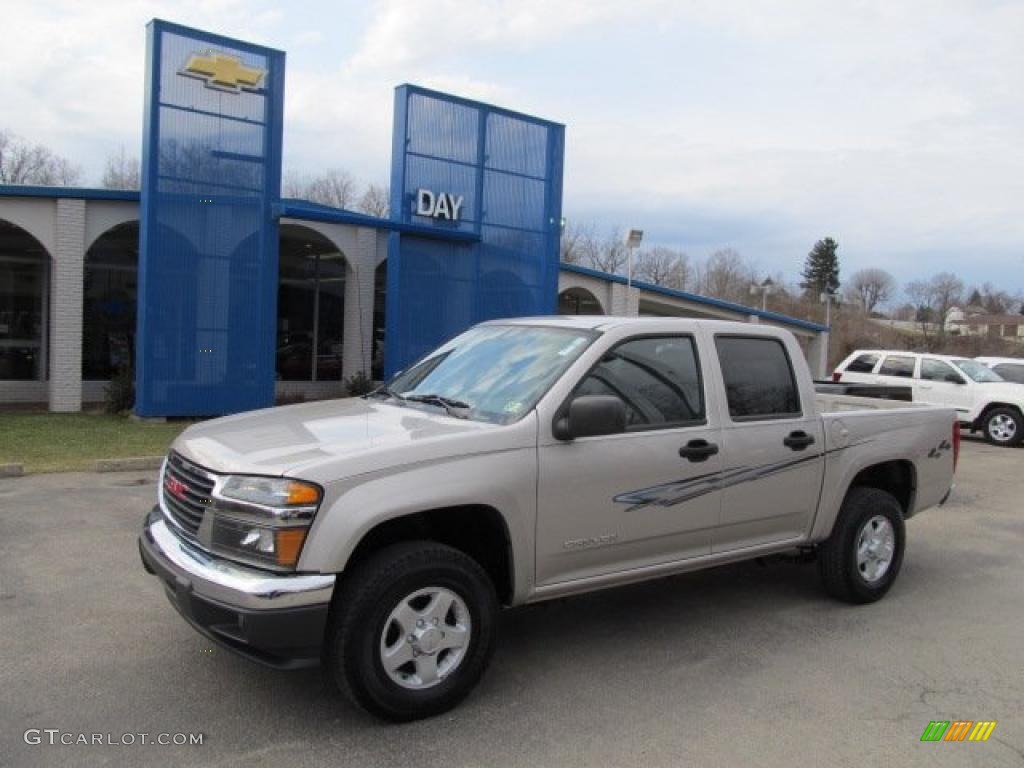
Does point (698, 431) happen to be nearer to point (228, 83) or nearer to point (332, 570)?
point (332, 570)

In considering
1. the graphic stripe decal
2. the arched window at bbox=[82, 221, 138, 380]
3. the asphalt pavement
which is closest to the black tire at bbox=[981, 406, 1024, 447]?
the asphalt pavement

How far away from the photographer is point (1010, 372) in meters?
18.4

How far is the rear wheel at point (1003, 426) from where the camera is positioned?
53.6ft

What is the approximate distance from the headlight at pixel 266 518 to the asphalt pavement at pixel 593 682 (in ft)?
2.61

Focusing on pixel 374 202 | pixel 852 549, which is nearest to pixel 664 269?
pixel 374 202

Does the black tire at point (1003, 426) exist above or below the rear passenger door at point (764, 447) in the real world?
below

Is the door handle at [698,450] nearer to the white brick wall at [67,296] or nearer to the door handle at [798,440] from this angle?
the door handle at [798,440]

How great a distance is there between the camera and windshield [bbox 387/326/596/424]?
14.3 ft

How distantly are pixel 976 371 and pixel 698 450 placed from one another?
15.2m

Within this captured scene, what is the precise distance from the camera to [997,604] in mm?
5895

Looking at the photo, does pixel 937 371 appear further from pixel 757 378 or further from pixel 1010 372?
pixel 757 378

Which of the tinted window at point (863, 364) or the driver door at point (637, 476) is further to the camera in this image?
the tinted window at point (863, 364)

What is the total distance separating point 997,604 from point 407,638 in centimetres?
436

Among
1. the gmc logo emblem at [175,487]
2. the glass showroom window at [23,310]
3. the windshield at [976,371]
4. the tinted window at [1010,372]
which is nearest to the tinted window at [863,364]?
the windshield at [976,371]
